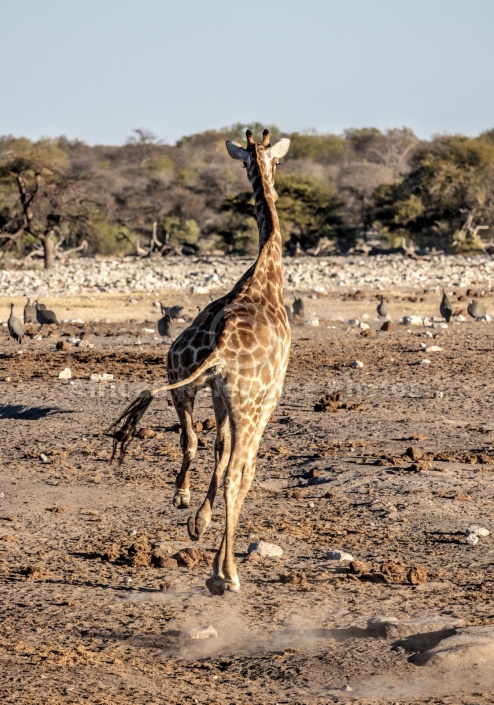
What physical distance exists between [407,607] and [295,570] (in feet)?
2.86

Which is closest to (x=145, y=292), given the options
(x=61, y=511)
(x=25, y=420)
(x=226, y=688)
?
(x=25, y=420)

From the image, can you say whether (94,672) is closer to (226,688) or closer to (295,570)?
(226,688)

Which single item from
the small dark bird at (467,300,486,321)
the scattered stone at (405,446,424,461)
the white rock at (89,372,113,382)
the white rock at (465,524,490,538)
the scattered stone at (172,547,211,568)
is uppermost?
the small dark bird at (467,300,486,321)

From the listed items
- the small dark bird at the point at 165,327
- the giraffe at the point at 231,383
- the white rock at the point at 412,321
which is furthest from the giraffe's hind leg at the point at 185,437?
the white rock at the point at 412,321

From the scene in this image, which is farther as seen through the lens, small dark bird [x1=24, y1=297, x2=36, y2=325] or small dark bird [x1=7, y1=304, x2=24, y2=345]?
small dark bird [x1=24, y1=297, x2=36, y2=325]

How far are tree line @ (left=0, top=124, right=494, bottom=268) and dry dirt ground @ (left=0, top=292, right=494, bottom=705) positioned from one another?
21901 mm

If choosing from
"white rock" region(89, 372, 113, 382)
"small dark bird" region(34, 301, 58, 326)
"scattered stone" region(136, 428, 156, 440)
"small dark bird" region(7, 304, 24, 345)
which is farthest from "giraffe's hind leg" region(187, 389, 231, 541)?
"small dark bird" region(34, 301, 58, 326)

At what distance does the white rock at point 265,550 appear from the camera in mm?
6715

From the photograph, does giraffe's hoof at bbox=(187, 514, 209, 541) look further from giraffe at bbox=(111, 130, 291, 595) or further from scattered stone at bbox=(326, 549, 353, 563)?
scattered stone at bbox=(326, 549, 353, 563)

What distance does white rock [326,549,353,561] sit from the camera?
21.6 ft

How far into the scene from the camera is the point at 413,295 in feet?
77.2

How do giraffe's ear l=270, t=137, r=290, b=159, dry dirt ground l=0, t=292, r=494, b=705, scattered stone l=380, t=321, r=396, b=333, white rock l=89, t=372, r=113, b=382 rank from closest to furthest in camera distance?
dry dirt ground l=0, t=292, r=494, b=705, giraffe's ear l=270, t=137, r=290, b=159, white rock l=89, t=372, r=113, b=382, scattered stone l=380, t=321, r=396, b=333

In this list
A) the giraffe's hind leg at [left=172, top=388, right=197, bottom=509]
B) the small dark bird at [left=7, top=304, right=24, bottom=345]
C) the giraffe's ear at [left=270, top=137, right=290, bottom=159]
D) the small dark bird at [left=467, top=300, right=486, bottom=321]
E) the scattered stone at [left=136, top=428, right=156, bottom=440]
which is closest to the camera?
the giraffe's hind leg at [left=172, top=388, right=197, bottom=509]

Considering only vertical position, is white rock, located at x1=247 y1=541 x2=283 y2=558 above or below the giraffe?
below
